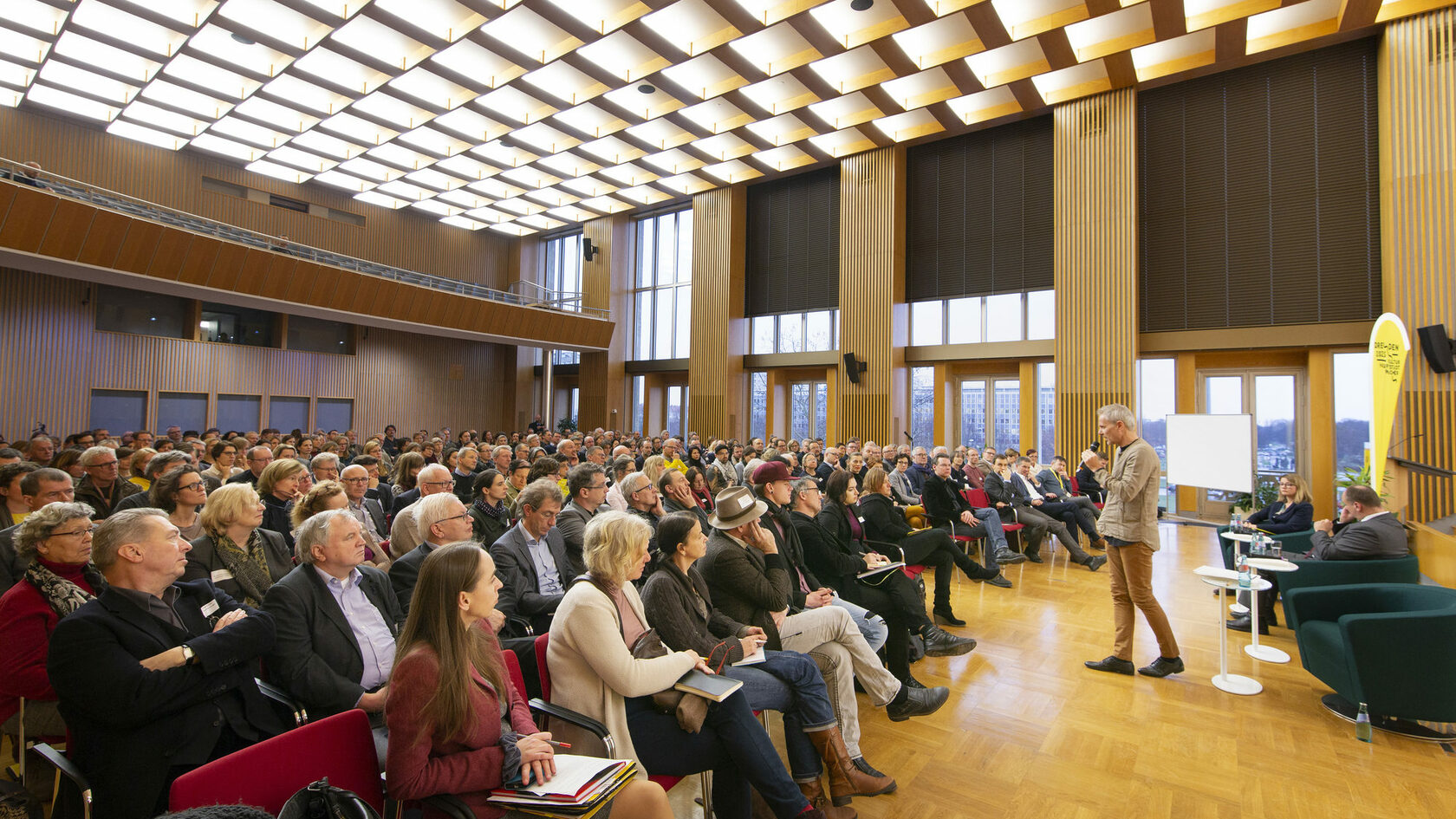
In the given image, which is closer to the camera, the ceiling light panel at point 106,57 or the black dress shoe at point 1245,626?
the black dress shoe at point 1245,626

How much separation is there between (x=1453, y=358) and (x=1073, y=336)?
3867 millimetres

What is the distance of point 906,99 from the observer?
10.2 metres

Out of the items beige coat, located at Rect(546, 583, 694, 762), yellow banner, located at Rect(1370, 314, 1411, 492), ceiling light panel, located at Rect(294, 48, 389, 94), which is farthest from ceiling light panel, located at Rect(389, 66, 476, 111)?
yellow banner, located at Rect(1370, 314, 1411, 492)

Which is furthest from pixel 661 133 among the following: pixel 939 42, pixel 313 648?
pixel 313 648

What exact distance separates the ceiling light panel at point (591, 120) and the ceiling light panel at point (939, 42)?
4640 millimetres

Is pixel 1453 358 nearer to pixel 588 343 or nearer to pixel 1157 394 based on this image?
pixel 1157 394

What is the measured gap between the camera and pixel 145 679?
164 centimetres

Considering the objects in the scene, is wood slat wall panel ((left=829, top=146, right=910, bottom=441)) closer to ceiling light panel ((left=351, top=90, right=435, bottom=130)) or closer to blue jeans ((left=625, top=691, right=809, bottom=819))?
ceiling light panel ((left=351, top=90, right=435, bottom=130))

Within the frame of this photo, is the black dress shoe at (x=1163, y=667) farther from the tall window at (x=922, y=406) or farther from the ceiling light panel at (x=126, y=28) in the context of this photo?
the ceiling light panel at (x=126, y=28)

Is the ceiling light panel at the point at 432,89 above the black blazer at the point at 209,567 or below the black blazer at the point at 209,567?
above

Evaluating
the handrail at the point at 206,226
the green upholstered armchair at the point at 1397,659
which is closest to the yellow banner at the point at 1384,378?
the green upholstered armchair at the point at 1397,659

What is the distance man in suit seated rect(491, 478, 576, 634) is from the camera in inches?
117

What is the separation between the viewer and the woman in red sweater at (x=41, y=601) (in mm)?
1903

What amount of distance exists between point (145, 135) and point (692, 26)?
33.1 feet
